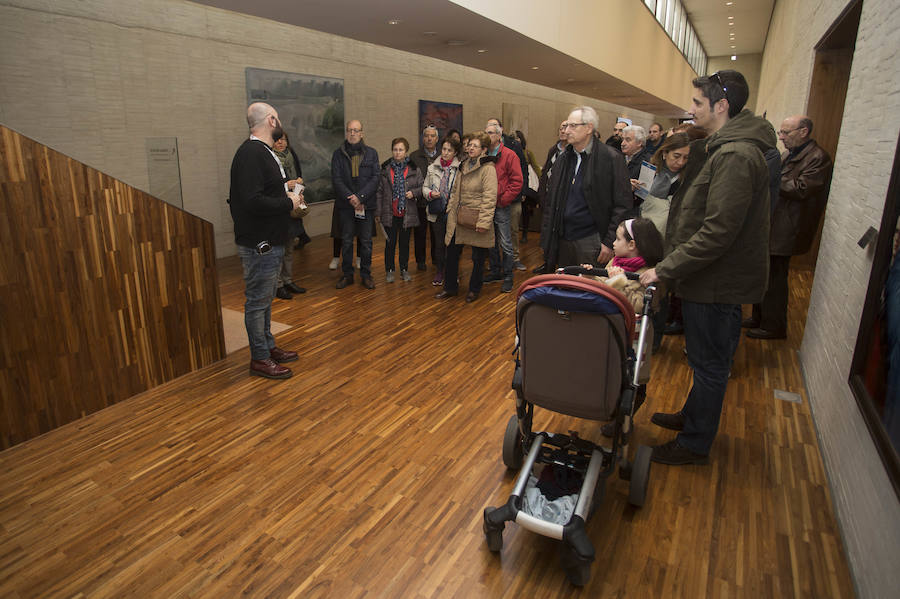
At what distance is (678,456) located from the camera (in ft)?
9.77

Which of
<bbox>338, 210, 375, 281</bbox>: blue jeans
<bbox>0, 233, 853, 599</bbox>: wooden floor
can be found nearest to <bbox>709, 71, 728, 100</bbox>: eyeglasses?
<bbox>0, 233, 853, 599</bbox>: wooden floor

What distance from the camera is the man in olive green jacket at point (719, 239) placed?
8.14ft

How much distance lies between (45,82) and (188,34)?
186cm

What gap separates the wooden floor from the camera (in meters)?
2.21

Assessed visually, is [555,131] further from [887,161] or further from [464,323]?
[887,161]

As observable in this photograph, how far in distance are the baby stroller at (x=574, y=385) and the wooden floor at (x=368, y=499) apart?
0.65ft

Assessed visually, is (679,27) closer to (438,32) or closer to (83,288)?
(438,32)

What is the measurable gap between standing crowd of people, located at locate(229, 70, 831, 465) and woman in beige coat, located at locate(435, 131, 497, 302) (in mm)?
14

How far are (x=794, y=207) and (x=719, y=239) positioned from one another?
2.81 m

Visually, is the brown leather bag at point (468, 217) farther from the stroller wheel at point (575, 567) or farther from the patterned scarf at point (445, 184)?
the stroller wheel at point (575, 567)

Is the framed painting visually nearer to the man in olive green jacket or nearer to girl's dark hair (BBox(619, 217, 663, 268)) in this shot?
girl's dark hair (BBox(619, 217, 663, 268))

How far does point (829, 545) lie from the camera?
2.40m

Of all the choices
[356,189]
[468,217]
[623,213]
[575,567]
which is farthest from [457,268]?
[575,567]

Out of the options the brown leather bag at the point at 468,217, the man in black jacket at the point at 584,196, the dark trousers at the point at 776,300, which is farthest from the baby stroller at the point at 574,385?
the brown leather bag at the point at 468,217
